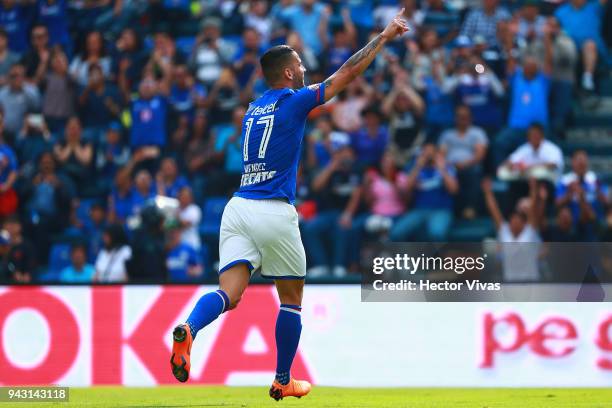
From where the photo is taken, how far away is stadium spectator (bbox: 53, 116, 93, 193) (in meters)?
18.1

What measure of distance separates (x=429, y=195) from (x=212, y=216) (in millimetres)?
2978

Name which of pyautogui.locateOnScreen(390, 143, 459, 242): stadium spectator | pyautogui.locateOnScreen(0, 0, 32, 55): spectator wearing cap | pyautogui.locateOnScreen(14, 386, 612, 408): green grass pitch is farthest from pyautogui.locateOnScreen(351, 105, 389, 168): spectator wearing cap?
pyautogui.locateOnScreen(0, 0, 32, 55): spectator wearing cap

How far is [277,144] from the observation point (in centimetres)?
894

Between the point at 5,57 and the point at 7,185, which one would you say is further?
the point at 5,57

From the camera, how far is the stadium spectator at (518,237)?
1346cm

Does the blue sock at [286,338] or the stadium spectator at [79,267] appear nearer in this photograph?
the blue sock at [286,338]

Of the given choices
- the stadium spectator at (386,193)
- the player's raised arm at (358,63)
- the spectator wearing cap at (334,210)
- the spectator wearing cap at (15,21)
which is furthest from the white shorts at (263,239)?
the spectator wearing cap at (15,21)

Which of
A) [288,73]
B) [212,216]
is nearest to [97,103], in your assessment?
[212,216]

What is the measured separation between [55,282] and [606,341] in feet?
19.1

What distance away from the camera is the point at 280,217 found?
888 cm

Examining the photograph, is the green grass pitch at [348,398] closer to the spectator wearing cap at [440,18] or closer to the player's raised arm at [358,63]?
the player's raised arm at [358,63]

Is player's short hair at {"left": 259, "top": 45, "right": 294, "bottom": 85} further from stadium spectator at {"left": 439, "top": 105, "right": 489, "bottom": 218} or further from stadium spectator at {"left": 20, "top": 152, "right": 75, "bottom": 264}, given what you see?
stadium spectator at {"left": 20, "top": 152, "right": 75, "bottom": 264}

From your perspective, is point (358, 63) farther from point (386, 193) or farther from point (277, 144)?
point (386, 193)

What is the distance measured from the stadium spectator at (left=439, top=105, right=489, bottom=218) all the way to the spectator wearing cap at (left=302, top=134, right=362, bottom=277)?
4.13 ft
